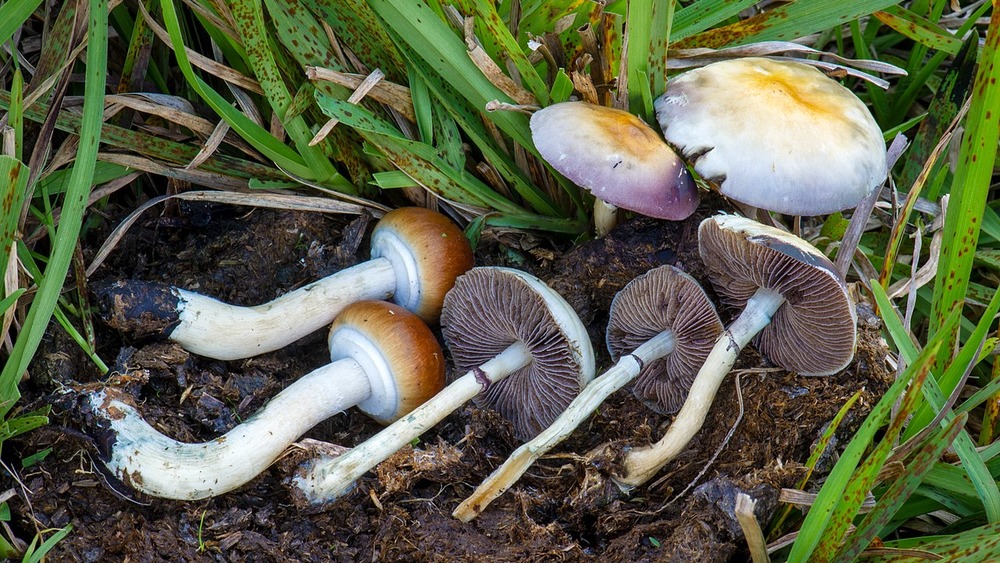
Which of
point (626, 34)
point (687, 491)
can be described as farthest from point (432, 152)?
point (687, 491)

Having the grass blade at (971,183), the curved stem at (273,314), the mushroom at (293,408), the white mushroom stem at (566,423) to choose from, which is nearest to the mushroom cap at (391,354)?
the mushroom at (293,408)

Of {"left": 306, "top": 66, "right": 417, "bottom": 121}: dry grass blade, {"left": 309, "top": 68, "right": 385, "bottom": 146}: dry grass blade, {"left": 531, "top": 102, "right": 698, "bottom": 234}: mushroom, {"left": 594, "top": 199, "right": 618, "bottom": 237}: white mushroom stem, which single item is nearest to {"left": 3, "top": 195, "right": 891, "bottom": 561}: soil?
{"left": 594, "top": 199, "right": 618, "bottom": 237}: white mushroom stem

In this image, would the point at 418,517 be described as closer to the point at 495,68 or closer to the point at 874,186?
the point at 495,68

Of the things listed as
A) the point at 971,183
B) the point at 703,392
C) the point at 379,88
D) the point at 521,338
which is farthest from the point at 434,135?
the point at 971,183

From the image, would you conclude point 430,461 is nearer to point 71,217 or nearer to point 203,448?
point 203,448

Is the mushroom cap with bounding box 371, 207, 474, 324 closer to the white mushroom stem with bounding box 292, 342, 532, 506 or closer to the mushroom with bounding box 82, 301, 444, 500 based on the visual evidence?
the mushroom with bounding box 82, 301, 444, 500

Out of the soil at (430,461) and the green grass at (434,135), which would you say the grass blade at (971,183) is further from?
the soil at (430,461)
